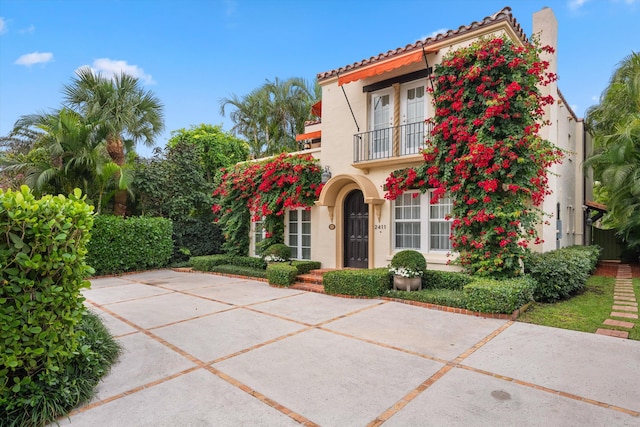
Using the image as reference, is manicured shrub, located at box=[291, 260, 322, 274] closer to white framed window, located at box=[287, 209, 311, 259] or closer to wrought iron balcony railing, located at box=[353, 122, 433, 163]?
white framed window, located at box=[287, 209, 311, 259]

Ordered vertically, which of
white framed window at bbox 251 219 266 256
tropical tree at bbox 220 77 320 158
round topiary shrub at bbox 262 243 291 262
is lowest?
round topiary shrub at bbox 262 243 291 262

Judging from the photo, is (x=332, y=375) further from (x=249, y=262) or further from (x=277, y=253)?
(x=249, y=262)

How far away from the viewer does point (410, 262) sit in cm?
910

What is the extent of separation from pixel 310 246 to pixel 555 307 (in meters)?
7.76

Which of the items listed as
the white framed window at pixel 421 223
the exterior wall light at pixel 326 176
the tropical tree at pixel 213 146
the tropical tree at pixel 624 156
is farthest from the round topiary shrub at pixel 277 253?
the tropical tree at pixel 213 146

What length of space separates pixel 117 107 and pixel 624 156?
19296 mm

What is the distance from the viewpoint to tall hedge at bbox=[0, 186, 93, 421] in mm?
3383

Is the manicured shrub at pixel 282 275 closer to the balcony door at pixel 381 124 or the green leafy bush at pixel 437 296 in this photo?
the green leafy bush at pixel 437 296

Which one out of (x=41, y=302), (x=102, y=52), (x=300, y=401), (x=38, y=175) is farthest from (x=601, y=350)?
(x=102, y=52)

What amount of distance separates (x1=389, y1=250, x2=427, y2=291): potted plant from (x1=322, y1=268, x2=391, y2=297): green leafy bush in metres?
0.34

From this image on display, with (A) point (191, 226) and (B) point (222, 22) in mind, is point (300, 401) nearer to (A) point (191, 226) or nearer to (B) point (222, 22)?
(A) point (191, 226)

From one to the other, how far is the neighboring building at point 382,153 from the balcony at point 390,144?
0.03 meters

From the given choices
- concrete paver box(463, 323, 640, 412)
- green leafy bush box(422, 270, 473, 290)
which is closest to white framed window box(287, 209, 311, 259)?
green leafy bush box(422, 270, 473, 290)

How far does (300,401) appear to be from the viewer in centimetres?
385
